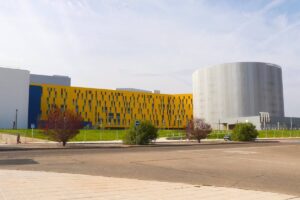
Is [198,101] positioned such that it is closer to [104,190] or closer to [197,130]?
[197,130]

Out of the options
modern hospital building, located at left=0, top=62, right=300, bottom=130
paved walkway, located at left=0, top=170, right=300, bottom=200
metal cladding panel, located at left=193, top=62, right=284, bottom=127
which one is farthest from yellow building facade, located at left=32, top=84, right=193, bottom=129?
paved walkway, located at left=0, top=170, right=300, bottom=200

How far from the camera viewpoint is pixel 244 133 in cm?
4788

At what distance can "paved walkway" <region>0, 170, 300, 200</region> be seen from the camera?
7.55 meters

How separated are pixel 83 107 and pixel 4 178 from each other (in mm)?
107685

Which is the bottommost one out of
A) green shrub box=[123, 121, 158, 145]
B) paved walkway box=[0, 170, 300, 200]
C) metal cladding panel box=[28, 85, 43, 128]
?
paved walkway box=[0, 170, 300, 200]

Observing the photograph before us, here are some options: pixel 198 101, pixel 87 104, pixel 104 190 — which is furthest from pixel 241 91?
pixel 104 190

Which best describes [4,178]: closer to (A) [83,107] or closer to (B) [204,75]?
(A) [83,107]

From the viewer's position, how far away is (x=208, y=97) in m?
138

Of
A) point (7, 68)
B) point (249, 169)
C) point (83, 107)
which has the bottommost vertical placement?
point (249, 169)

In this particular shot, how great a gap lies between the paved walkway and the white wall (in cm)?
9035

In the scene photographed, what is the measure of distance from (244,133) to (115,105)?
7911 cm

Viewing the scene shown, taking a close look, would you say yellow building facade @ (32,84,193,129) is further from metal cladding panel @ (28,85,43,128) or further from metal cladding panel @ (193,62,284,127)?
metal cladding panel @ (193,62,284,127)

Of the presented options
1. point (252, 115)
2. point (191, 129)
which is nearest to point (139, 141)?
point (191, 129)

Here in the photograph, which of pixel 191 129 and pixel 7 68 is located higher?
pixel 7 68
